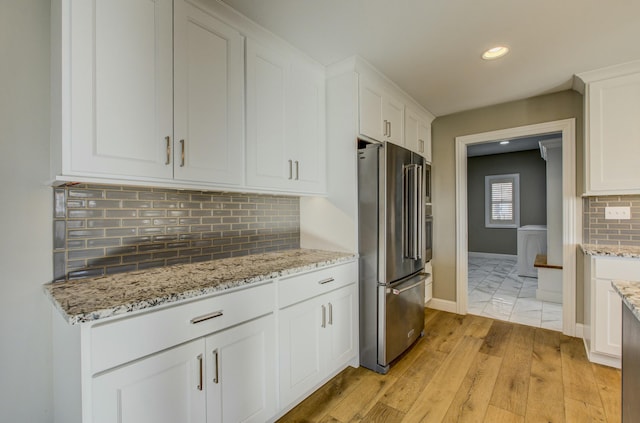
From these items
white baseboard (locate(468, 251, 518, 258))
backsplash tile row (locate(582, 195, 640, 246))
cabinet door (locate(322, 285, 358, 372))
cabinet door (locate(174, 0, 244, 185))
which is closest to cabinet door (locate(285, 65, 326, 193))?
cabinet door (locate(174, 0, 244, 185))

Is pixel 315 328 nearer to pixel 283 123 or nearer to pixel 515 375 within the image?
pixel 283 123

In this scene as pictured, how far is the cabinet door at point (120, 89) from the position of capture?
3.91 ft

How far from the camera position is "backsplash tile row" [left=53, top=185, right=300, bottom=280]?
1.42 metres

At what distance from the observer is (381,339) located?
7.15 feet

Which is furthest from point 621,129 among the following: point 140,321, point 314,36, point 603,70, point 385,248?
point 140,321

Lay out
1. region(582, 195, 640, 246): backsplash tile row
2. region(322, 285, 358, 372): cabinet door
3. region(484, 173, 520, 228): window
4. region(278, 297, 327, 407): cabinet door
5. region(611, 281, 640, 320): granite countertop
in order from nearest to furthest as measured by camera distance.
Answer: region(611, 281, 640, 320): granite countertop
region(278, 297, 327, 407): cabinet door
region(322, 285, 358, 372): cabinet door
region(582, 195, 640, 246): backsplash tile row
region(484, 173, 520, 228): window

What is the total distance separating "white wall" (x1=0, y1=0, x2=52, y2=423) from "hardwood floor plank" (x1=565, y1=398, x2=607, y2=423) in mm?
2819

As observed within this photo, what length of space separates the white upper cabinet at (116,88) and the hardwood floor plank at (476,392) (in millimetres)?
2148

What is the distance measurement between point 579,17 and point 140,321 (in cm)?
283

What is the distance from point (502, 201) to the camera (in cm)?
695

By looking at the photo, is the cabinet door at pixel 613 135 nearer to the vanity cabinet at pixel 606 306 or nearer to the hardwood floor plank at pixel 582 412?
the vanity cabinet at pixel 606 306

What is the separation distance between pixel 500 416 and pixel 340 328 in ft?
3.46

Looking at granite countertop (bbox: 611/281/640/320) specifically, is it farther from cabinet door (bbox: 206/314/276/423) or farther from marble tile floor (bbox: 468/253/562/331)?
marble tile floor (bbox: 468/253/562/331)

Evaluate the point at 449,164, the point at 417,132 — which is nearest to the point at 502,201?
the point at 449,164
